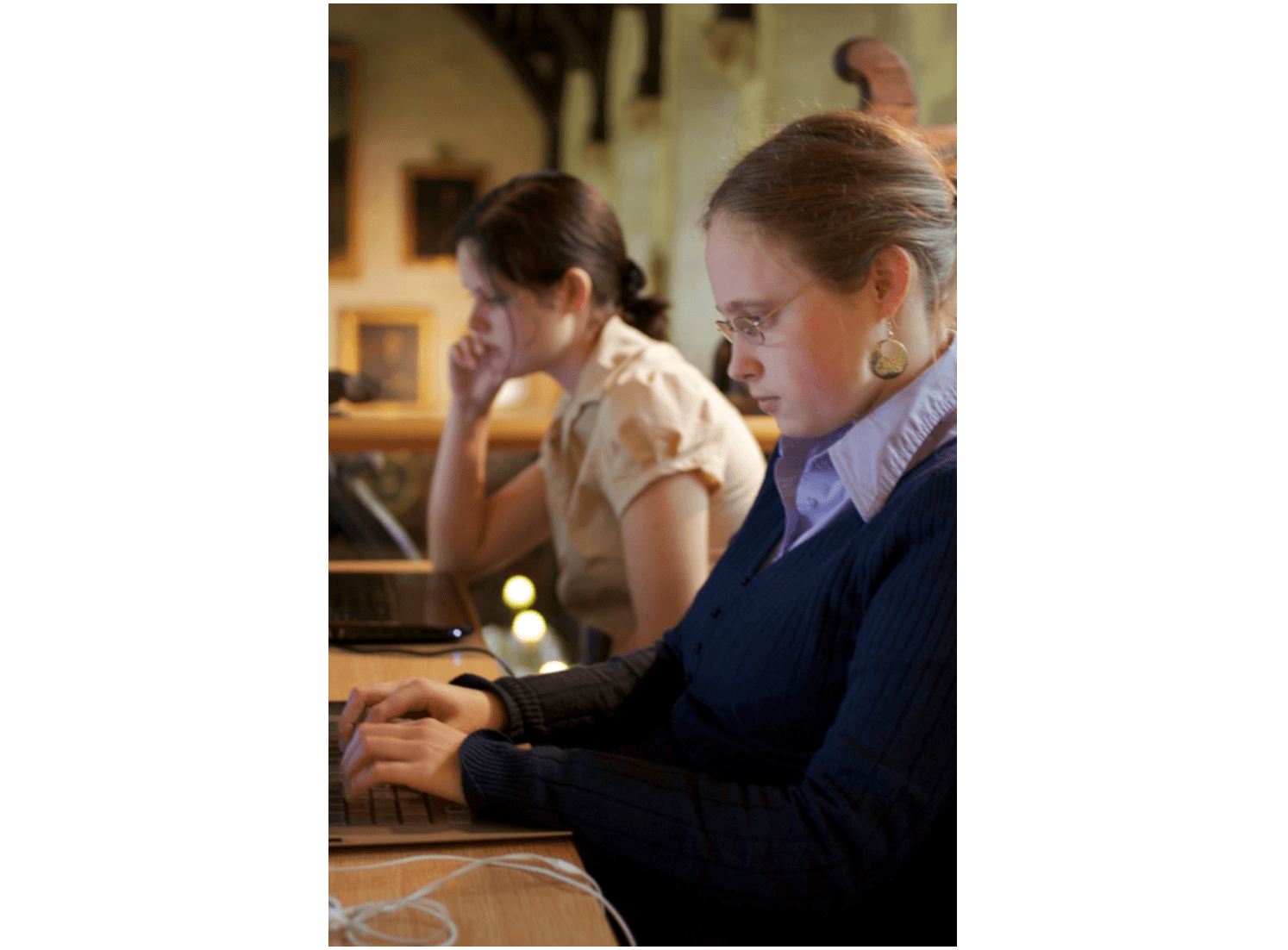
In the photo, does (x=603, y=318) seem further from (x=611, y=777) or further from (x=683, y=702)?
(x=611, y=777)

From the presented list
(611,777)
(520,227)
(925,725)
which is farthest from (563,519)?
(925,725)

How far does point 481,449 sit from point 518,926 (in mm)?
1455

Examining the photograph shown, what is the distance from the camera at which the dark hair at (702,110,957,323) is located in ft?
3.41

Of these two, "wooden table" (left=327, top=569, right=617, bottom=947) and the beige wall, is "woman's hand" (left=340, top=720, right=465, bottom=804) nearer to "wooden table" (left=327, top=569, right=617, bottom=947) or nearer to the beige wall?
"wooden table" (left=327, top=569, right=617, bottom=947)

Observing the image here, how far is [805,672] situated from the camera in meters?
1.04

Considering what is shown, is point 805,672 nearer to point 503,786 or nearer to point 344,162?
point 503,786

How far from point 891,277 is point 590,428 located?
953 mm

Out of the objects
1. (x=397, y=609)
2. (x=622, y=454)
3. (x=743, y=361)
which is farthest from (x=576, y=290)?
(x=743, y=361)

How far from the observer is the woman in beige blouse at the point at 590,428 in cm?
171

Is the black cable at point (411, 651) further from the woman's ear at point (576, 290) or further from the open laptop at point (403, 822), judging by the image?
the woman's ear at point (576, 290)

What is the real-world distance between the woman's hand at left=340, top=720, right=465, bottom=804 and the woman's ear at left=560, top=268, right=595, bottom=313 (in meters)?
1.07

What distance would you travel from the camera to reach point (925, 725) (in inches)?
33.4

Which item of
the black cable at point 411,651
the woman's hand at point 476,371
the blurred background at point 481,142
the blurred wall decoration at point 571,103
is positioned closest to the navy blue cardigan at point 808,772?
the black cable at point 411,651

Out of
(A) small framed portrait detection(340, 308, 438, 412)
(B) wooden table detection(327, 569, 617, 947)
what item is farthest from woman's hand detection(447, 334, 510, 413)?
(A) small framed portrait detection(340, 308, 438, 412)
